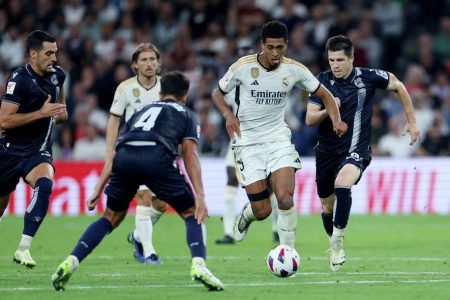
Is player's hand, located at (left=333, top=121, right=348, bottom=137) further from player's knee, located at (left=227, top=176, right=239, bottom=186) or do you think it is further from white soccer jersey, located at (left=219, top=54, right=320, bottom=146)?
player's knee, located at (left=227, top=176, right=239, bottom=186)

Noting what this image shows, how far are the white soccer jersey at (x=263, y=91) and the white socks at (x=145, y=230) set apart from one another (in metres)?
1.93

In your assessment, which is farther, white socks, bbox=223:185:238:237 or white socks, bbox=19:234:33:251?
white socks, bbox=223:185:238:237

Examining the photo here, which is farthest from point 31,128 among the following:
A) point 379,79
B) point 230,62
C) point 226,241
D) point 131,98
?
point 230,62

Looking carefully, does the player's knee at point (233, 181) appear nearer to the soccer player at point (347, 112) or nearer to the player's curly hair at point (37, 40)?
the soccer player at point (347, 112)

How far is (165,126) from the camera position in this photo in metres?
10.7

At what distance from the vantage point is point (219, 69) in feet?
83.3

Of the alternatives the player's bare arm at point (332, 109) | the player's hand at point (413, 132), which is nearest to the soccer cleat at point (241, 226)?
the player's bare arm at point (332, 109)

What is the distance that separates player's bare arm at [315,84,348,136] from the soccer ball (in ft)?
5.26

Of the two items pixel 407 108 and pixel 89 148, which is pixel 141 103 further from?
pixel 89 148

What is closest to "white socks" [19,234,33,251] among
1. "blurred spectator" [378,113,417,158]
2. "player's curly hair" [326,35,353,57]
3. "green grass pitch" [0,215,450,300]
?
"green grass pitch" [0,215,450,300]

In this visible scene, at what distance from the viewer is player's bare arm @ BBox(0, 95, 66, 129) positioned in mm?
12484

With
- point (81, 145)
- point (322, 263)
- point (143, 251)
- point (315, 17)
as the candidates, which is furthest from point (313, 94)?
point (315, 17)

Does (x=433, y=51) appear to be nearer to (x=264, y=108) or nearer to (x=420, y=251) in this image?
(x=420, y=251)

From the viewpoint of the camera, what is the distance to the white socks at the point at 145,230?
14148 mm
